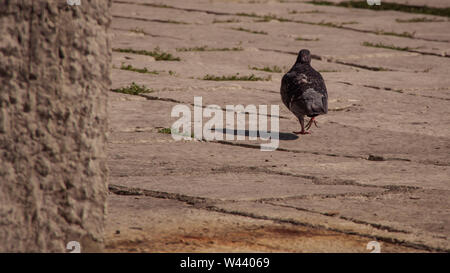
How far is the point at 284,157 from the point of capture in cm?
471

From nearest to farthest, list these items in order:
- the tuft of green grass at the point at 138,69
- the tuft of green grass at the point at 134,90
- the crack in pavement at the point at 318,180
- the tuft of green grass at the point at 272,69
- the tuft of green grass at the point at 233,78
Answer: the crack in pavement at the point at 318,180 < the tuft of green grass at the point at 134,90 < the tuft of green grass at the point at 233,78 < the tuft of green grass at the point at 138,69 < the tuft of green grass at the point at 272,69

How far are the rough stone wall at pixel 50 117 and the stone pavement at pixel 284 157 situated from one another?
1.18ft

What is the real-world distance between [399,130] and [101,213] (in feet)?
10.4

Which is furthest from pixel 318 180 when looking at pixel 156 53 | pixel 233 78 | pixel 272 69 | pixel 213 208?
pixel 156 53

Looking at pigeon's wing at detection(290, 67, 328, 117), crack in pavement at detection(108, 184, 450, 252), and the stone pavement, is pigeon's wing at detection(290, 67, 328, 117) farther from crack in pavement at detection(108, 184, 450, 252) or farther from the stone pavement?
crack in pavement at detection(108, 184, 450, 252)

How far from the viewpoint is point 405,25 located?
38.2ft

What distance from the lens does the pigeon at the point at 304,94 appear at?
524 cm

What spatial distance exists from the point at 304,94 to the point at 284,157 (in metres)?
0.71

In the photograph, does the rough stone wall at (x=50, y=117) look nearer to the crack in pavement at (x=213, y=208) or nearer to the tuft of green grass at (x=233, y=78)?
the crack in pavement at (x=213, y=208)

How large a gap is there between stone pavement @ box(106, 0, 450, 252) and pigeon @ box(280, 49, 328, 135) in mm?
149

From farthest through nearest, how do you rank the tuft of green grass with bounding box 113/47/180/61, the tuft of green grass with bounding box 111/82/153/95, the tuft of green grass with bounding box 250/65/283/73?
the tuft of green grass with bounding box 113/47/180/61 → the tuft of green grass with bounding box 250/65/283/73 → the tuft of green grass with bounding box 111/82/153/95

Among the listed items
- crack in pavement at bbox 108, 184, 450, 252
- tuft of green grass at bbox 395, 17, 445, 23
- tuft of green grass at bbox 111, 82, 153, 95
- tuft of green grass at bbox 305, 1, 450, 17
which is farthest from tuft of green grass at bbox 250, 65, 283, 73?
tuft of green grass at bbox 305, 1, 450, 17

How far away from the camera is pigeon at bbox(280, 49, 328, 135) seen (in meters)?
5.24

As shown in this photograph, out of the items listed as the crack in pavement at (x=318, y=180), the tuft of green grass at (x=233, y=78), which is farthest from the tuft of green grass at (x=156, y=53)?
the crack in pavement at (x=318, y=180)
